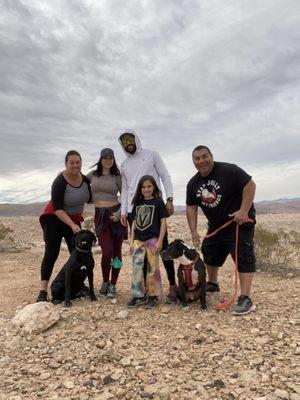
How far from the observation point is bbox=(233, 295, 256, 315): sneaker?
158 inches

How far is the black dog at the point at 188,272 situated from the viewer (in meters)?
4.19

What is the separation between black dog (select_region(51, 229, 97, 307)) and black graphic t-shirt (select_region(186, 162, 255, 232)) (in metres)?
1.46

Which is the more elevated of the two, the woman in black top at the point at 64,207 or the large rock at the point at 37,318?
the woman in black top at the point at 64,207

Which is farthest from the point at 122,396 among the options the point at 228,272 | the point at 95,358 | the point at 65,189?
the point at 228,272

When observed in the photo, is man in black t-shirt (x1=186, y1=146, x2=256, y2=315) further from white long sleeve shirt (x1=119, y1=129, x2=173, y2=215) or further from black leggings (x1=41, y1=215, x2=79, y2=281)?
black leggings (x1=41, y1=215, x2=79, y2=281)

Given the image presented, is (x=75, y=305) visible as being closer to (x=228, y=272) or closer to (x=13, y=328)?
(x=13, y=328)

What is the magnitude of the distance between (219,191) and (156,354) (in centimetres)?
199

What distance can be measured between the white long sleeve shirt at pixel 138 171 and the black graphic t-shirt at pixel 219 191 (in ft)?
1.20

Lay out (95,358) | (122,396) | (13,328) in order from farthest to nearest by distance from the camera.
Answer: (13,328), (95,358), (122,396)

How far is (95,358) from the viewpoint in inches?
127

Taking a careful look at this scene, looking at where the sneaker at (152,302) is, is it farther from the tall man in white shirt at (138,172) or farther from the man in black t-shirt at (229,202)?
the man in black t-shirt at (229,202)

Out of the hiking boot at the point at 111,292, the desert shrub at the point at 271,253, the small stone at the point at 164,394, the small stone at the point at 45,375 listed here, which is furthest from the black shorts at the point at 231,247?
the desert shrub at the point at 271,253

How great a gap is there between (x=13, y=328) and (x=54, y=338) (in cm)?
64

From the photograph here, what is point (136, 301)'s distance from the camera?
4449 millimetres
